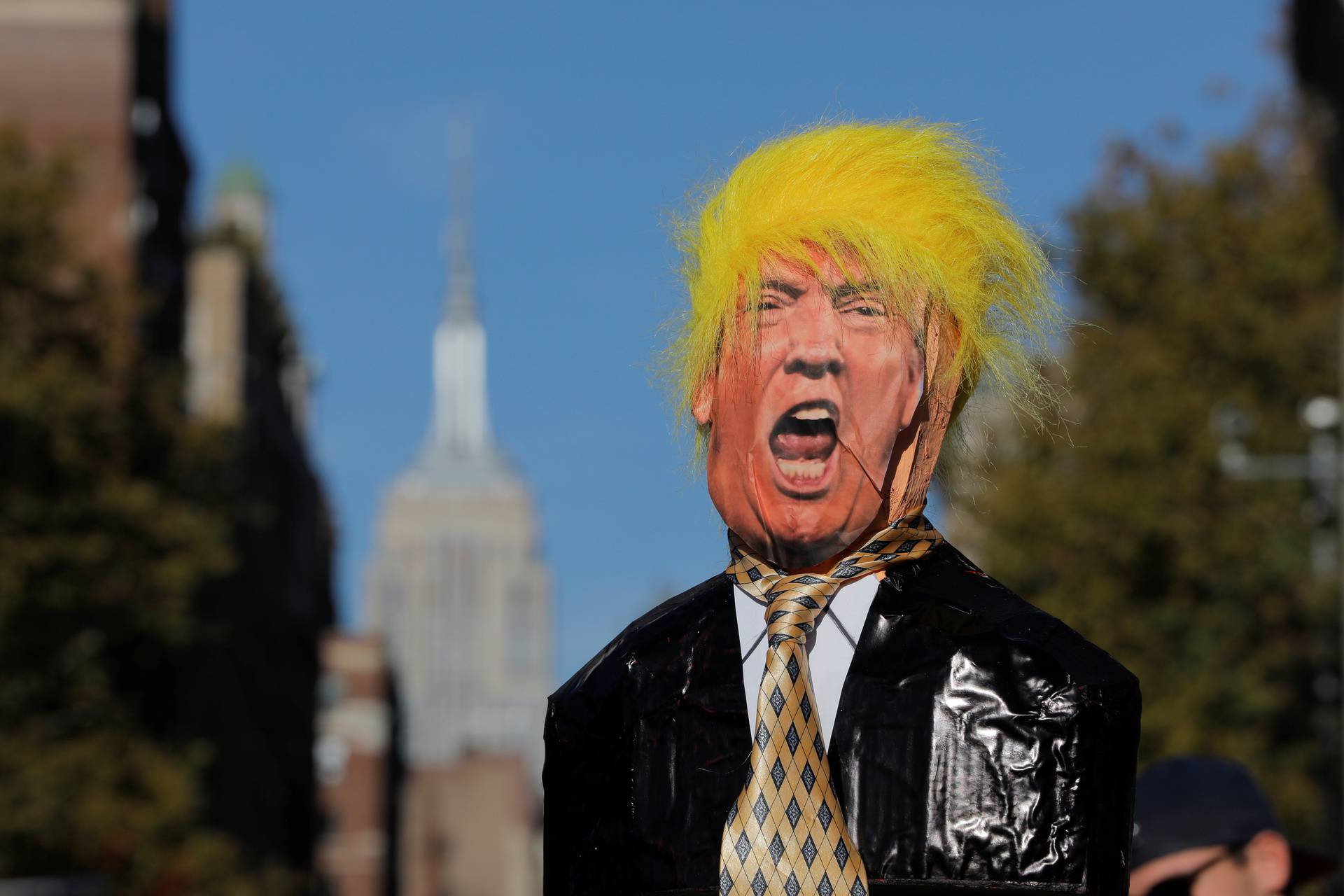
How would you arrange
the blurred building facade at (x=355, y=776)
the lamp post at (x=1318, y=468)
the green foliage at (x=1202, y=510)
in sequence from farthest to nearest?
the blurred building facade at (x=355, y=776)
the green foliage at (x=1202, y=510)
the lamp post at (x=1318, y=468)

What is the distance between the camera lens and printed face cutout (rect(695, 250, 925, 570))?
11.1 ft

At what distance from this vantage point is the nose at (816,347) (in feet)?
11.1

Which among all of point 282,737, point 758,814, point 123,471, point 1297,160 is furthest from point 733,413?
point 282,737

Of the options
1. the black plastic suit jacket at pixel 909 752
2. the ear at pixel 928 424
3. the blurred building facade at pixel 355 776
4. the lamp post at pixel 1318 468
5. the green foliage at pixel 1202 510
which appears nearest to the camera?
the black plastic suit jacket at pixel 909 752

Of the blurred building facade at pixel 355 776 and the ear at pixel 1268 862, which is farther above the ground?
the blurred building facade at pixel 355 776

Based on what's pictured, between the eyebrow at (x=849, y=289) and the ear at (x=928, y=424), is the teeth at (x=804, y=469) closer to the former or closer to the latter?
the ear at (x=928, y=424)

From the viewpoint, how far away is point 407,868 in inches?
5123

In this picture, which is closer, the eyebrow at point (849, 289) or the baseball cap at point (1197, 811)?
the eyebrow at point (849, 289)

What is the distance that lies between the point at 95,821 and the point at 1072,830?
23.3 m

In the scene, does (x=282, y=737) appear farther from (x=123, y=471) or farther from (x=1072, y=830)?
(x=1072, y=830)

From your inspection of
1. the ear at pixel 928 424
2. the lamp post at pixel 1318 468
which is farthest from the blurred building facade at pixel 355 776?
the ear at pixel 928 424

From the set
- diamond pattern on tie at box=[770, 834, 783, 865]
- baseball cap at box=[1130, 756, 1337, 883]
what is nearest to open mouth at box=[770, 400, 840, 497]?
diamond pattern on tie at box=[770, 834, 783, 865]

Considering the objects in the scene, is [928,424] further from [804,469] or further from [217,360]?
[217,360]

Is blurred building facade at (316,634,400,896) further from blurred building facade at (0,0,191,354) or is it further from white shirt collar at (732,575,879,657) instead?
white shirt collar at (732,575,879,657)
